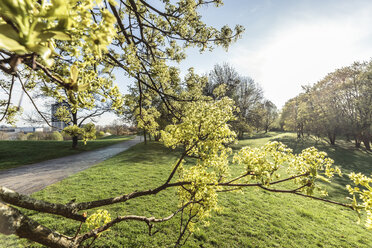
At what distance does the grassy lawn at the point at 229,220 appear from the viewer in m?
5.14

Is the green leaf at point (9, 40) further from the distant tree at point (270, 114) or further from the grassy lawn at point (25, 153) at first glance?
the distant tree at point (270, 114)

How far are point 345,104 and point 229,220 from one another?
3184cm

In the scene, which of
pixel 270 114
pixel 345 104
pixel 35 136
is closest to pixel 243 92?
pixel 345 104

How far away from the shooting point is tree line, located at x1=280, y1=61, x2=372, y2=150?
2211 centimetres

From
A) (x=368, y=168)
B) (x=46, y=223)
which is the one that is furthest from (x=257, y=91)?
(x=46, y=223)

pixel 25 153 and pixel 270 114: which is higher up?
pixel 270 114

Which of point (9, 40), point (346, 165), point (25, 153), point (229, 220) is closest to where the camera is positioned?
point (9, 40)

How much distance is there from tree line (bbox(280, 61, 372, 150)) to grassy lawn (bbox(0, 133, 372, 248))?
19284 mm

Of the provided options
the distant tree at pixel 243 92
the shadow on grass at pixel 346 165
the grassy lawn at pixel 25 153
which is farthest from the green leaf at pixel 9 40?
the distant tree at pixel 243 92

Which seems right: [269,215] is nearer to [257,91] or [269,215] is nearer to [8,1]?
[8,1]

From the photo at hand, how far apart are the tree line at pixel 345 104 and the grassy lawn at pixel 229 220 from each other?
19.3 metres

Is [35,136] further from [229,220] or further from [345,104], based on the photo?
[345,104]

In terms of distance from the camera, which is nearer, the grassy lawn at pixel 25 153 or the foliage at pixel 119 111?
the foliage at pixel 119 111

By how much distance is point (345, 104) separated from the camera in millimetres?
25188
